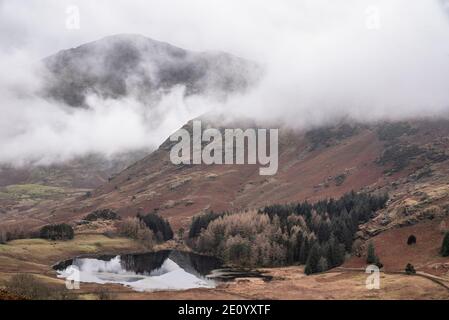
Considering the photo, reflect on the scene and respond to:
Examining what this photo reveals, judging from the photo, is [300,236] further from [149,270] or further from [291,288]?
[149,270]

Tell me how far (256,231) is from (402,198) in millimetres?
53830

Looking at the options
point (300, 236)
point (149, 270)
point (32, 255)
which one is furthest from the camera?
point (32, 255)

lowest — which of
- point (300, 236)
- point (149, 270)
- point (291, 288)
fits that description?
point (291, 288)

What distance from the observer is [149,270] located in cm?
16725

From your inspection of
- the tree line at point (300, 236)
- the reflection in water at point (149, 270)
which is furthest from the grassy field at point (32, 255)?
the tree line at point (300, 236)

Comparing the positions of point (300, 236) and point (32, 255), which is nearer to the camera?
point (300, 236)

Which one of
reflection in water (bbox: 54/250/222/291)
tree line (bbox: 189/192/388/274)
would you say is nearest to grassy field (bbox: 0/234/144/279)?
reflection in water (bbox: 54/250/222/291)

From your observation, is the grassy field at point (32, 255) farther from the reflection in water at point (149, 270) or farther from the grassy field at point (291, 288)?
the reflection in water at point (149, 270)

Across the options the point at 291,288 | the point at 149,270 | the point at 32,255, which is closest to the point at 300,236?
the point at 291,288

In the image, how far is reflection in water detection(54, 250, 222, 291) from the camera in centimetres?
13757

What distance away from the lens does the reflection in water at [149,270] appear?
138 metres
